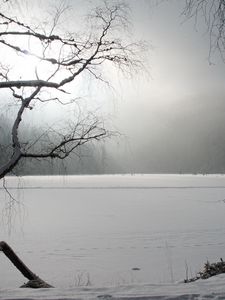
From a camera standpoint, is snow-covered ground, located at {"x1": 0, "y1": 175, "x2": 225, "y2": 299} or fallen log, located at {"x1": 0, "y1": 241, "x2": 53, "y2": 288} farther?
fallen log, located at {"x1": 0, "y1": 241, "x2": 53, "y2": 288}

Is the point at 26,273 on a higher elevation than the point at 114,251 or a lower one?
higher

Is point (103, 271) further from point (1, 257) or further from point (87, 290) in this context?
point (87, 290)

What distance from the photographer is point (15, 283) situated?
9984 mm

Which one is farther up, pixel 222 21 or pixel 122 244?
pixel 222 21

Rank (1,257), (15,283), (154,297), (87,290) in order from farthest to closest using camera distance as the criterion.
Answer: (1,257) → (15,283) → (87,290) → (154,297)

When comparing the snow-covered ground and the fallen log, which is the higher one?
the fallen log

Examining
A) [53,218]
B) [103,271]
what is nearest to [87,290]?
[103,271]

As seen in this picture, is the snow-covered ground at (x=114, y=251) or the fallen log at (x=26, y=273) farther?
the fallen log at (x=26, y=273)

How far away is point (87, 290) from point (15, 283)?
23.7 feet

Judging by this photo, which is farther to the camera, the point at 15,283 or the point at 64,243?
the point at 64,243

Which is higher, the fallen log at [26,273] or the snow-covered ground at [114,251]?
the fallen log at [26,273]

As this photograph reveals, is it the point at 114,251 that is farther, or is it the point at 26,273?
the point at 114,251

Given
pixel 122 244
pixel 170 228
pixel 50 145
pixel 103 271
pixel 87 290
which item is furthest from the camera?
pixel 170 228

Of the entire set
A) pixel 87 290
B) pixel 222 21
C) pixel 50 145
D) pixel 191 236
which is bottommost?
pixel 191 236
